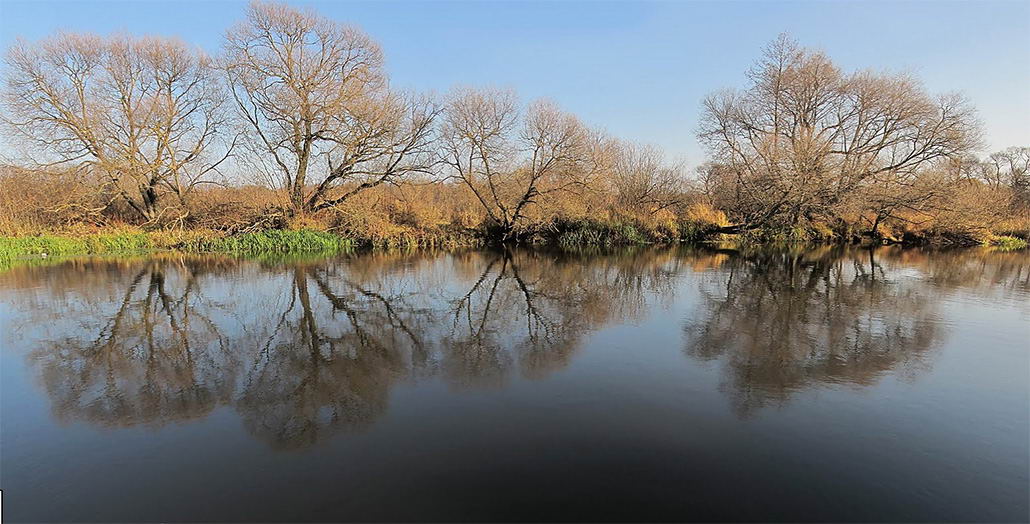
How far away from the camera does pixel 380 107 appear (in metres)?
19.2

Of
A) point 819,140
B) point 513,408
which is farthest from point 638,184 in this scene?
point 513,408

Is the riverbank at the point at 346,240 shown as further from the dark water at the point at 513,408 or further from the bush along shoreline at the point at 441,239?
the dark water at the point at 513,408

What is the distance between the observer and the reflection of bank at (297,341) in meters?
4.27

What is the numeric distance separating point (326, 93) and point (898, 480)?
784 inches

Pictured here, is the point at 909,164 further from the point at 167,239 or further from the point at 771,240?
the point at 167,239

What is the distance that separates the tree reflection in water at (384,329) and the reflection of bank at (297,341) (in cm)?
3

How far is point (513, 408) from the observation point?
13.7ft

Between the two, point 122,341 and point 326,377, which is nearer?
point 326,377

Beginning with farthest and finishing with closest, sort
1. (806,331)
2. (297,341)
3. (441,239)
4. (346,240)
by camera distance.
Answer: (441,239), (346,240), (806,331), (297,341)

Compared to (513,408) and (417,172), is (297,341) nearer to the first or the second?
(513,408)

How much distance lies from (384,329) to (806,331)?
5.68m

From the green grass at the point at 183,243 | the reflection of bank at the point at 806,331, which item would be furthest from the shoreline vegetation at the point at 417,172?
the reflection of bank at the point at 806,331

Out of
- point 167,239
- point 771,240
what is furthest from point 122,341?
point 771,240

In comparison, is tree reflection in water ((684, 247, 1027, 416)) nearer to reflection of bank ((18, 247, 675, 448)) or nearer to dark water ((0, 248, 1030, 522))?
dark water ((0, 248, 1030, 522))
